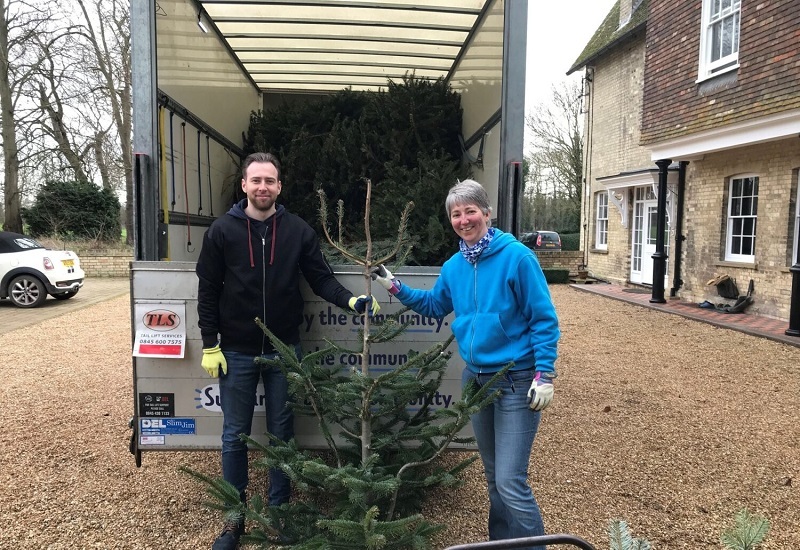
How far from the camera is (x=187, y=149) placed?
416cm

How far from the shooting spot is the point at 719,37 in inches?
417

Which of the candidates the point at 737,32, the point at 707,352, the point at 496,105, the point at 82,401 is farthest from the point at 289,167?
the point at 737,32

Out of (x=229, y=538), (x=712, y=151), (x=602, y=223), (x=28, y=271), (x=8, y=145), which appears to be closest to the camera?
(x=229, y=538)

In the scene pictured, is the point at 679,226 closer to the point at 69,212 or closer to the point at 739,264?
the point at 739,264

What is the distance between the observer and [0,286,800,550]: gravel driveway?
10.7 feet

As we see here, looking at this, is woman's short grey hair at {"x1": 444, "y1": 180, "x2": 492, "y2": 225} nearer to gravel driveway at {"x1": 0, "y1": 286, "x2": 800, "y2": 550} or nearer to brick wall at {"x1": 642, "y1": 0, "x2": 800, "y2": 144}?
gravel driveway at {"x1": 0, "y1": 286, "x2": 800, "y2": 550}

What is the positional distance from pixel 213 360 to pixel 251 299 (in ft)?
1.13

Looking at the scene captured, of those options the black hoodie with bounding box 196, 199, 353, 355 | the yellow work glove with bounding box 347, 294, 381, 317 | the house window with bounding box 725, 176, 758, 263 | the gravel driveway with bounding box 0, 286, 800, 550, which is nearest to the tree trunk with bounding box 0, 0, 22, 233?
the gravel driveway with bounding box 0, 286, 800, 550

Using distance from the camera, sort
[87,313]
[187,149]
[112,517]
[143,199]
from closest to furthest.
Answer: [143,199]
[112,517]
[187,149]
[87,313]

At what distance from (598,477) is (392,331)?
7.16 feet

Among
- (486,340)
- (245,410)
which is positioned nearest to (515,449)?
(486,340)

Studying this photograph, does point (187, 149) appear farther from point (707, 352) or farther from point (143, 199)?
point (707, 352)

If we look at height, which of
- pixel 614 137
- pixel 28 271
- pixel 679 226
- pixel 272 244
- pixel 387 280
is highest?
pixel 614 137

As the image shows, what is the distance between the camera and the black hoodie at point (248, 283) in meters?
2.80
